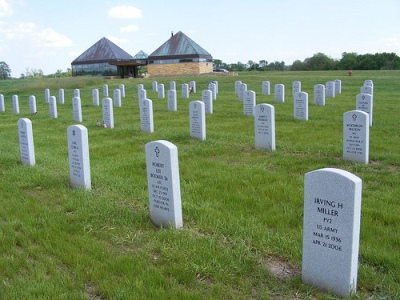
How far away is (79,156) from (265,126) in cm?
416

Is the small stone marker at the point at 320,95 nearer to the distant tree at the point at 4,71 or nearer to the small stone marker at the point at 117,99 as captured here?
the small stone marker at the point at 117,99

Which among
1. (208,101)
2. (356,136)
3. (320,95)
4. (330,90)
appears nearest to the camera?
(356,136)

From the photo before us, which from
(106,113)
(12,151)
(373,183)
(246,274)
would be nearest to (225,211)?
(246,274)

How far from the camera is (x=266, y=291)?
3.59 m

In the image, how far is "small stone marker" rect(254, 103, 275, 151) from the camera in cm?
914

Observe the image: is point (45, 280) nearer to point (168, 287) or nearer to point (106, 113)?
point (168, 287)

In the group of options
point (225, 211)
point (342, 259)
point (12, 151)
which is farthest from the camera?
point (12, 151)

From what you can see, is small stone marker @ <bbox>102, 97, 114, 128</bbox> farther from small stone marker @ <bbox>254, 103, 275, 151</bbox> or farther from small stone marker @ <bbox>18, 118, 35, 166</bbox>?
small stone marker @ <bbox>254, 103, 275, 151</bbox>

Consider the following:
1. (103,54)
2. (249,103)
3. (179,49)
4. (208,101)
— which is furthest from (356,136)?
(103,54)

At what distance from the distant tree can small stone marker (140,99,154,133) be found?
105216mm

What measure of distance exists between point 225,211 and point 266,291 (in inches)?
73.8

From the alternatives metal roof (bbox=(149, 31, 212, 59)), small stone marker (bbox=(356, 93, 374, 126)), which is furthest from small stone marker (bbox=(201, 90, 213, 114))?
metal roof (bbox=(149, 31, 212, 59))

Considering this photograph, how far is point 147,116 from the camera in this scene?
480 inches

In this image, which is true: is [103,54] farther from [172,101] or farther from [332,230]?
[332,230]
